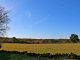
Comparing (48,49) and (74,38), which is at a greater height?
(74,38)

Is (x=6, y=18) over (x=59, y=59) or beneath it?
over

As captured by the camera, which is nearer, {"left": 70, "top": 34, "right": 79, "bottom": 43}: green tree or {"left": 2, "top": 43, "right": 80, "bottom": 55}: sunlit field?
{"left": 2, "top": 43, "right": 80, "bottom": 55}: sunlit field

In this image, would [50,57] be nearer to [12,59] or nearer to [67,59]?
[67,59]

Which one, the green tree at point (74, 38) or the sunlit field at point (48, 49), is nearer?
the sunlit field at point (48, 49)

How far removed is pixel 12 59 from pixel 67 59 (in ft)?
18.3

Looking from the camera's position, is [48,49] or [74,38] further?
[74,38]

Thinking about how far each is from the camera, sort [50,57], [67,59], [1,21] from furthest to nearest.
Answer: [1,21] → [50,57] → [67,59]

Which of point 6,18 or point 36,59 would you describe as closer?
point 36,59

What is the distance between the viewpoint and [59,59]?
65.6 feet

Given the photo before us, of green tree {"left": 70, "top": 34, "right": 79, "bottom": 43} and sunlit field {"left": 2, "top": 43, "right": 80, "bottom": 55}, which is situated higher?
green tree {"left": 70, "top": 34, "right": 79, "bottom": 43}

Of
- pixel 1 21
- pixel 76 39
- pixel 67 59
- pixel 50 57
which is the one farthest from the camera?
pixel 76 39

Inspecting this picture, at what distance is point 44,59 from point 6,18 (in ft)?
76.8

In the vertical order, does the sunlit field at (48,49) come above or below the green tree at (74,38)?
below

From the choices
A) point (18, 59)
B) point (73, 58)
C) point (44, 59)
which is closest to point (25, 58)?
point (18, 59)
